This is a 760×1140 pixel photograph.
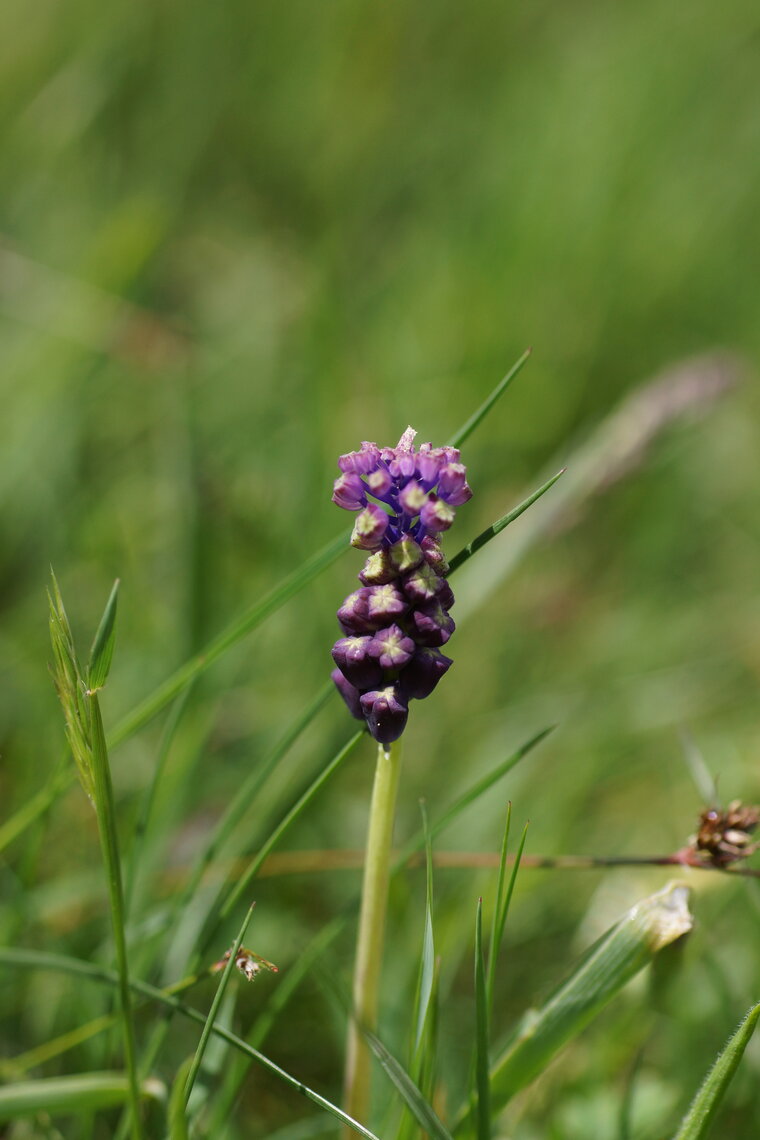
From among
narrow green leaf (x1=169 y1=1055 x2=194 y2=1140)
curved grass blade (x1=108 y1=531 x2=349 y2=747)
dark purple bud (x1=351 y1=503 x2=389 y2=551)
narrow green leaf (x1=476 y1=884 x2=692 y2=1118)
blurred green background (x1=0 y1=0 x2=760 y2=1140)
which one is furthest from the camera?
blurred green background (x1=0 y1=0 x2=760 y2=1140)

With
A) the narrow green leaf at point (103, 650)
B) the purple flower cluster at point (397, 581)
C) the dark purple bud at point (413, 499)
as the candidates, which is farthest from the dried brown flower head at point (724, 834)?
the narrow green leaf at point (103, 650)

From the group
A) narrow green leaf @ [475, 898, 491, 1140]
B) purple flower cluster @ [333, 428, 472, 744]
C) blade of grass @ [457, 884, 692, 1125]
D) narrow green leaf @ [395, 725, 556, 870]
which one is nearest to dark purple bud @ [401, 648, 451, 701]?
purple flower cluster @ [333, 428, 472, 744]

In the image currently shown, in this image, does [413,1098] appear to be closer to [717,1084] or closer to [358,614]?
[717,1084]

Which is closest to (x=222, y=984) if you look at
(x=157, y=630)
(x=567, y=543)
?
(x=157, y=630)

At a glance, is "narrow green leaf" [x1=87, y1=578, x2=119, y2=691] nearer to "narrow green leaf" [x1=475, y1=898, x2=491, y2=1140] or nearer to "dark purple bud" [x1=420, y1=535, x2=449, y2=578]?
"dark purple bud" [x1=420, y1=535, x2=449, y2=578]

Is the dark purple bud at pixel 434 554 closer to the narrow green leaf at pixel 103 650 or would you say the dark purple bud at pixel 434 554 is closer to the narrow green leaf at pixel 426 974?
the narrow green leaf at pixel 426 974

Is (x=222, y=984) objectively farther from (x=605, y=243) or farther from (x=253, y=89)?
(x=253, y=89)

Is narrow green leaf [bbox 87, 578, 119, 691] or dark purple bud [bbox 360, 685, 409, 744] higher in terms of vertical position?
narrow green leaf [bbox 87, 578, 119, 691]
